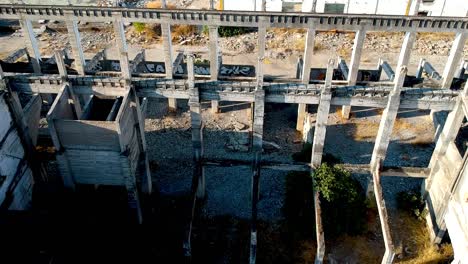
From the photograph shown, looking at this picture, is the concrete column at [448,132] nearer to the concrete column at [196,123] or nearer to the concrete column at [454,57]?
the concrete column at [454,57]

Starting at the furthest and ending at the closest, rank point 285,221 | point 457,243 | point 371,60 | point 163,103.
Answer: point 371,60
point 163,103
point 285,221
point 457,243

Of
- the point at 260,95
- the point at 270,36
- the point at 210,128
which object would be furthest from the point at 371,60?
the point at 260,95

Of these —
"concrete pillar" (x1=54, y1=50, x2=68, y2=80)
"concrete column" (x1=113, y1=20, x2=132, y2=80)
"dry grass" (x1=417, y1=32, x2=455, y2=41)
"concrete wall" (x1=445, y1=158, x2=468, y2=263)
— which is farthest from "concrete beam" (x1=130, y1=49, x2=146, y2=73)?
"dry grass" (x1=417, y1=32, x2=455, y2=41)

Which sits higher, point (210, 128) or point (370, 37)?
point (370, 37)

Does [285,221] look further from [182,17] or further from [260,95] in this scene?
[182,17]

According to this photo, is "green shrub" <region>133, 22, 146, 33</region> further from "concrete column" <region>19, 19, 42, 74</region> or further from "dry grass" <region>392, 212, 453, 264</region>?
"dry grass" <region>392, 212, 453, 264</region>

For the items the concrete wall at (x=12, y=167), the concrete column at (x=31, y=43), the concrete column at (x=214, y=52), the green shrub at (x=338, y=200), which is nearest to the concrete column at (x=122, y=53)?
the concrete column at (x=214, y=52)
